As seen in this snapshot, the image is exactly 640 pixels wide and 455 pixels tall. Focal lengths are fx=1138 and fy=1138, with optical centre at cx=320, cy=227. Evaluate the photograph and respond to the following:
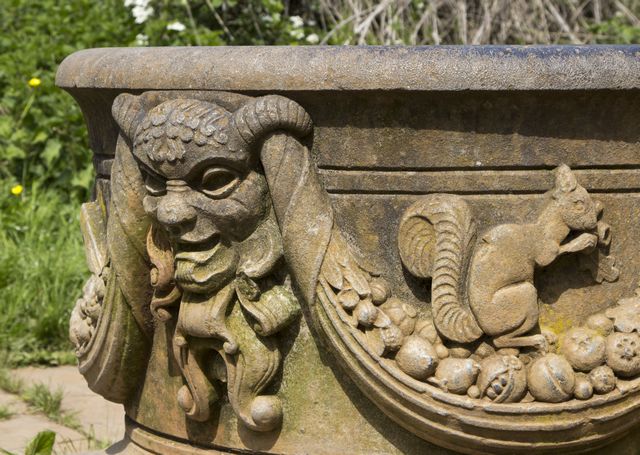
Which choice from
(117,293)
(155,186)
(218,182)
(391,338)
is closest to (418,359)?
(391,338)

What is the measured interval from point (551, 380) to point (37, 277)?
3131 mm

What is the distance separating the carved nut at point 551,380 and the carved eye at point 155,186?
84 cm

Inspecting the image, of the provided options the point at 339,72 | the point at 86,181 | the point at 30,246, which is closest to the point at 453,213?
the point at 339,72

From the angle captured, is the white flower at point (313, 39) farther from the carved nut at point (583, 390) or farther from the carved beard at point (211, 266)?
the carved nut at point (583, 390)

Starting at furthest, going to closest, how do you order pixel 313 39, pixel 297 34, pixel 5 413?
pixel 297 34 → pixel 313 39 → pixel 5 413

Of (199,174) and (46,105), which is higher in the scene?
(199,174)

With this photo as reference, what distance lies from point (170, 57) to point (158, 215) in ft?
1.10

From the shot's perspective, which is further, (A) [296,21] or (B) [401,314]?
(A) [296,21]

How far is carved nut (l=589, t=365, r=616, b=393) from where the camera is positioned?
226cm

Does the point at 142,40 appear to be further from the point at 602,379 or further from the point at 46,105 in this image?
the point at 602,379

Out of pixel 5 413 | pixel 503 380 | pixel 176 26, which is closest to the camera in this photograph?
pixel 503 380

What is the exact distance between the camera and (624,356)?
2271 mm

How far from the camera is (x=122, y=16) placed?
21.6 ft

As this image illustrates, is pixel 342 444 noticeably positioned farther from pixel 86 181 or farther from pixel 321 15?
pixel 321 15
